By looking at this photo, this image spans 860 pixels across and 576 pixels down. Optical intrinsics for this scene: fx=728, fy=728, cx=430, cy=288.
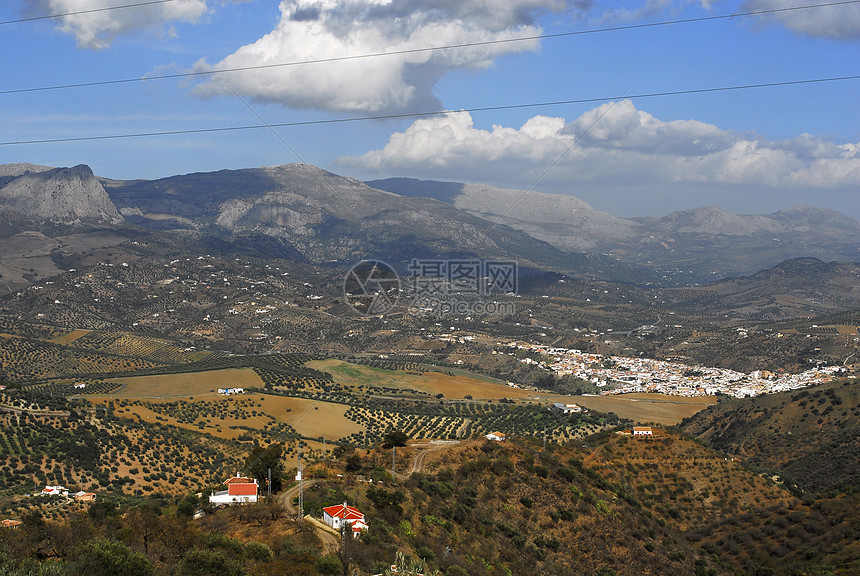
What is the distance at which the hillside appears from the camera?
46438 mm

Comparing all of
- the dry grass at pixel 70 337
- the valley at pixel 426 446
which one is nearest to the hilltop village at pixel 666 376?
the valley at pixel 426 446

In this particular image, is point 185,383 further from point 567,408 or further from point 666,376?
point 666,376

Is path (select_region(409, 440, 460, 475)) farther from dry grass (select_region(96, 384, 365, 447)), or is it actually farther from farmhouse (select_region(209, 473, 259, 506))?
dry grass (select_region(96, 384, 365, 447))

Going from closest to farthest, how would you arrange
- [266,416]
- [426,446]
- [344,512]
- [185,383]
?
[344,512]
[426,446]
[266,416]
[185,383]

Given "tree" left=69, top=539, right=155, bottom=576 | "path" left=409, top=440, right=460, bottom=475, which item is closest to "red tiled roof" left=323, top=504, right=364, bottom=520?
"tree" left=69, top=539, right=155, bottom=576

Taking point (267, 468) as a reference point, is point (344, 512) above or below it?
above

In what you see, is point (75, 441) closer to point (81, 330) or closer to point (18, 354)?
point (18, 354)

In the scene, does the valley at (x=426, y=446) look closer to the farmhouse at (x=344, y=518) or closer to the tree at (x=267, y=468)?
the tree at (x=267, y=468)

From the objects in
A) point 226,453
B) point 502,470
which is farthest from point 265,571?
point 226,453

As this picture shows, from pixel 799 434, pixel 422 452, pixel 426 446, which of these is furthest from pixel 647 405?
pixel 422 452

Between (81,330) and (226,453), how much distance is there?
75.7m

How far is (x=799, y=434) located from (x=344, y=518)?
149 feet

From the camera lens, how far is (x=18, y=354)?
86625 millimetres

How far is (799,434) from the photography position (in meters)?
56.4
